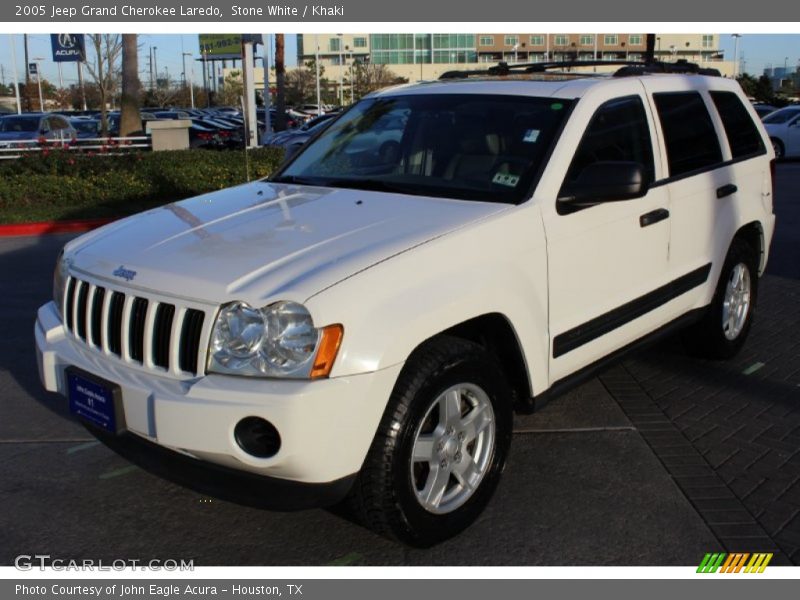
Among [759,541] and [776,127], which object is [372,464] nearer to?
[759,541]

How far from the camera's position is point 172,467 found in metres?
3.21

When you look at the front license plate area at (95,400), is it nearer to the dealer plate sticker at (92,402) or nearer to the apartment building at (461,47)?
the dealer plate sticker at (92,402)

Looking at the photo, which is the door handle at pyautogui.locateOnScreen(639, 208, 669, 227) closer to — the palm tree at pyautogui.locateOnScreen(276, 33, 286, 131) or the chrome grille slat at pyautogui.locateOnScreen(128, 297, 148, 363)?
the chrome grille slat at pyautogui.locateOnScreen(128, 297, 148, 363)

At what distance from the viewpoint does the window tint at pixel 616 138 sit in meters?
4.23

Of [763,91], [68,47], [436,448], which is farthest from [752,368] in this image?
[763,91]

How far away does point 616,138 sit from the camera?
4.51 metres

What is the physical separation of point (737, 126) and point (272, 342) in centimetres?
407

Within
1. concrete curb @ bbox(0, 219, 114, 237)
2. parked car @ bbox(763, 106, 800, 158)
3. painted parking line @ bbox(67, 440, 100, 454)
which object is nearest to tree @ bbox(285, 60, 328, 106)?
parked car @ bbox(763, 106, 800, 158)

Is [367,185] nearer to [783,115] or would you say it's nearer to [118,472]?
[118,472]

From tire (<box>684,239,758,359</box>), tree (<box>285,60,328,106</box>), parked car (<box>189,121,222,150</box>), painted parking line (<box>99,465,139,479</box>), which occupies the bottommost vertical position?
painted parking line (<box>99,465,139,479</box>)

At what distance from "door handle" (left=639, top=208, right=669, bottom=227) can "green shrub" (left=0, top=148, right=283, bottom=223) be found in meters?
10.5

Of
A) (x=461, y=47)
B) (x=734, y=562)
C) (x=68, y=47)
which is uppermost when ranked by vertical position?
(x=461, y=47)

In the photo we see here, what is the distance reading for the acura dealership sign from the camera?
28.3m

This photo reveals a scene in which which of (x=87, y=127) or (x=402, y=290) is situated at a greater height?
(x=87, y=127)
